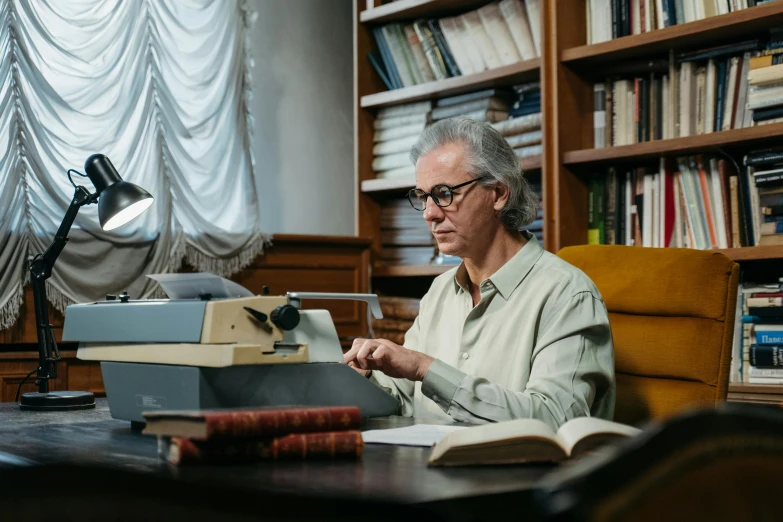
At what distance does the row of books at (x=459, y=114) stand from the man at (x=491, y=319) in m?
1.10

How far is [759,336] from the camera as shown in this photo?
2557mm

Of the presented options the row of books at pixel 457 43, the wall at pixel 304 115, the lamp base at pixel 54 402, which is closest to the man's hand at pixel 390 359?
the lamp base at pixel 54 402

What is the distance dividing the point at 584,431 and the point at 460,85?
231 centimetres

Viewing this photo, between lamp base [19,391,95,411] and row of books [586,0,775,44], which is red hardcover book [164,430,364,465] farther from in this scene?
row of books [586,0,775,44]

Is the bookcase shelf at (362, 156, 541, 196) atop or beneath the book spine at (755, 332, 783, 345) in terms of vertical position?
atop

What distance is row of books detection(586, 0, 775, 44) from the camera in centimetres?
267

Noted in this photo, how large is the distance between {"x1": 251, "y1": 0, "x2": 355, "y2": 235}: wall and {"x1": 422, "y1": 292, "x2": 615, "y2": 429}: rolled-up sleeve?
2.17 m

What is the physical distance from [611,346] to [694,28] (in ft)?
4.32

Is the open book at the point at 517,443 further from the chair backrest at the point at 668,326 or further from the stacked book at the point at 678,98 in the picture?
the stacked book at the point at 678,98

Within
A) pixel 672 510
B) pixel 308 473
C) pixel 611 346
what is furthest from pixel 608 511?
pixel 611 346

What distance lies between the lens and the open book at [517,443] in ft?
3.46

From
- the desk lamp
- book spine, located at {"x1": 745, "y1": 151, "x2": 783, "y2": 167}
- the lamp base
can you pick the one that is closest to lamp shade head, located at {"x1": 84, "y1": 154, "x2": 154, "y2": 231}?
the desk lamp

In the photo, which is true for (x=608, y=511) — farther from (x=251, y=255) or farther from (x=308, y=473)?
(x=251, y=255)

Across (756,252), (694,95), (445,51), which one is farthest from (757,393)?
(445,51)
